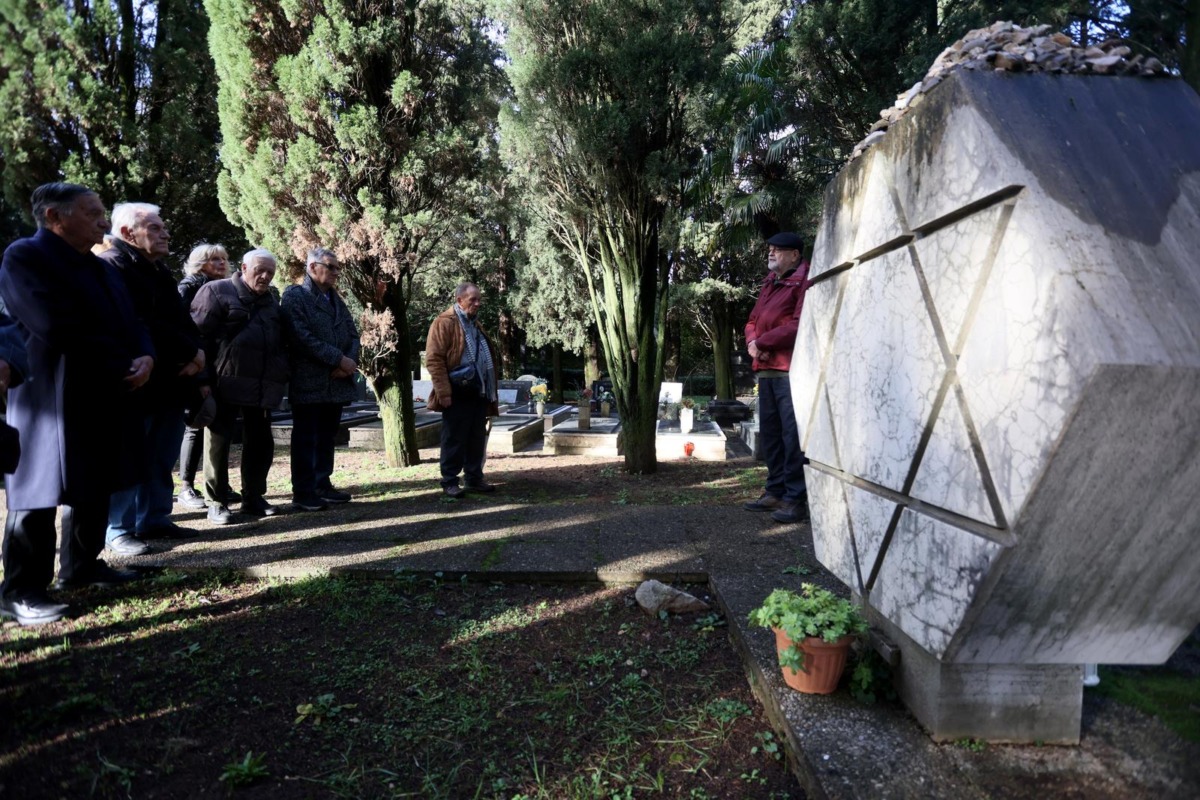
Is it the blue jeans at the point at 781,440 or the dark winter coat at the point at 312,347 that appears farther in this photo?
the dark winter coat at the point at 312,347

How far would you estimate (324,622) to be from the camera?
2.83 m

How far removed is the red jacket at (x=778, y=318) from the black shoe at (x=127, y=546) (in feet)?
12.2

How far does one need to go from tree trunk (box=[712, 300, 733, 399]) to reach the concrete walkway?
53.7 ft

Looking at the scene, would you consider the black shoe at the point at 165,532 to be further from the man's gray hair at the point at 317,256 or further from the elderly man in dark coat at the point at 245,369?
the man's gray hair at the point at 317,256

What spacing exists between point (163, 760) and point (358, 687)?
59 cm

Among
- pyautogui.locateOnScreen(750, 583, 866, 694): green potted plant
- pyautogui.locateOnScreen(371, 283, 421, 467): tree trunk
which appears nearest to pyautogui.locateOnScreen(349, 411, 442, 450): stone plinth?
pyautogui.locateOnScreen(371, 283, 421, 467): tree trunk

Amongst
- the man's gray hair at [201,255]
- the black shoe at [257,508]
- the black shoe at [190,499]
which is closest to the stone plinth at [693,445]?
the black shoe at [257,508]

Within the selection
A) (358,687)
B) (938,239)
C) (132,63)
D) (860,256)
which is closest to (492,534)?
(358,687)

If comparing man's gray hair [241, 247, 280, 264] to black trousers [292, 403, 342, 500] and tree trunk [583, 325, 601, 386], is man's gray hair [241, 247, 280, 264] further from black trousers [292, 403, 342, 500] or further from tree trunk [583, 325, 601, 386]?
tree trunk [583, 325, 601, 386]

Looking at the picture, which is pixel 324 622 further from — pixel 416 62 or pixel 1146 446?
pixel 416 62

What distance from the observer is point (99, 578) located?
3.10 metres

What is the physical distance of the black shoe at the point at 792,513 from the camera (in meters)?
4.14

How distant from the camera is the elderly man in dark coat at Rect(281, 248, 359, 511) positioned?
460 cm

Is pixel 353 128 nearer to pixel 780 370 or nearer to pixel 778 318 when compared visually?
pixel 778 318
